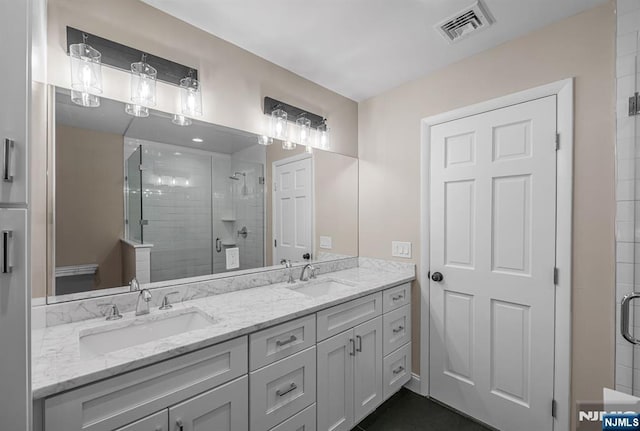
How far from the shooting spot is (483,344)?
74.9 inches

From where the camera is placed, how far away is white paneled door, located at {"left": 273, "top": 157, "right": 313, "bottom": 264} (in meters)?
2.15

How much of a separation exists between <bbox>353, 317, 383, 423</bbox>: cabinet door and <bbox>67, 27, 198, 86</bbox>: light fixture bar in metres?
1.78

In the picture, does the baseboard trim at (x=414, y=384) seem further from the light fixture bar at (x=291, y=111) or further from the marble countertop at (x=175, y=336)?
the light fixture bar at (x=291, y=111)

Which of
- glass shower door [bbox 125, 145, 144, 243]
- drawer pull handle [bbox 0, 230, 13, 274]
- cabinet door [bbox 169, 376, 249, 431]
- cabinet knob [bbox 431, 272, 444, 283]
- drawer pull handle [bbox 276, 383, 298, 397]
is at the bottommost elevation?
drawer pull handle [bbox 276, 383, 298, 397]

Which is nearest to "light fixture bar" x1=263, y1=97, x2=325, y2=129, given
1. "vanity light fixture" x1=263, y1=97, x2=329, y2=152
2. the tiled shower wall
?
"vanity light fixture" x1=263, y1=97, x2=329, y2=152

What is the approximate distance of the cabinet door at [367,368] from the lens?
1763mm

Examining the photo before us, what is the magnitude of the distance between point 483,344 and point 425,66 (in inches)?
77.3

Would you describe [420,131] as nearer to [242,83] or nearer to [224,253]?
[242,83]

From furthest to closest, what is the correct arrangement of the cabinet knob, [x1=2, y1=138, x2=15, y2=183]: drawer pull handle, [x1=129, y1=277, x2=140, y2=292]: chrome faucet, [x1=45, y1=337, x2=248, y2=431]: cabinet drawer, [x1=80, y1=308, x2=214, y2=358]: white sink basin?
the cabinet knob → [x1=129, y1=277, x2=140, y2=292]: chrome faucet → [x1=80, y1=308, x2=214, y2=358]: white sink basin → [x1=45, y1=337, x2=248, y2=431]: cabinet drawer → [x1=2, y1=138, x2=15, y2=183]: drawer pull handle

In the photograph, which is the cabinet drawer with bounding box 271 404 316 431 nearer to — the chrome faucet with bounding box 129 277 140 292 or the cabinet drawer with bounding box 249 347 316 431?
the cabinet drawer with bounding box 249 347 316 431

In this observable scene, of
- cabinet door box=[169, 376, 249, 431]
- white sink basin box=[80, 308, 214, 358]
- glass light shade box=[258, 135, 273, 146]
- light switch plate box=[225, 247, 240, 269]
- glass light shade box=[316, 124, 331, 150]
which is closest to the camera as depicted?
cabinet door box=[169, 376, 249, 431]

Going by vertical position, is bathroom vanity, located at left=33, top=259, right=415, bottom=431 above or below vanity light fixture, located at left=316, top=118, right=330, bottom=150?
below

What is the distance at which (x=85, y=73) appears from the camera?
131cm

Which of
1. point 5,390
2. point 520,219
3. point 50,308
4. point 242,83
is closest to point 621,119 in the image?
point 520,219
